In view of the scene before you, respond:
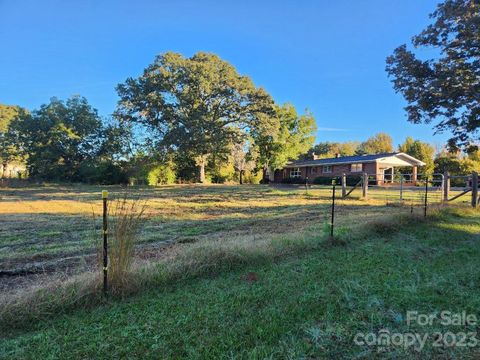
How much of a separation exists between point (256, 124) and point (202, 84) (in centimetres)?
651

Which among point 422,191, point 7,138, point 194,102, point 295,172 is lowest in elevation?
point 422,191

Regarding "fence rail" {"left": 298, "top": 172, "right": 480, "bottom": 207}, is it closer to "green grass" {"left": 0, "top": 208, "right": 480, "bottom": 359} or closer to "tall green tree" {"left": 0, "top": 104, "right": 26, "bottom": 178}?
"green grass" {"left": 0, "top": 208, "right": 480, "bottom": 359}

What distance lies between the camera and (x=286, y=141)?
38.9 m

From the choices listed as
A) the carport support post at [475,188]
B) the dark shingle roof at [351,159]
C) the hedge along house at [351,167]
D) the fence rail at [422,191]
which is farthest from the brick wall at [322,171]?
the carport support post at [475,188]

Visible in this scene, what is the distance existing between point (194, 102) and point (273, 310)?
27.9m

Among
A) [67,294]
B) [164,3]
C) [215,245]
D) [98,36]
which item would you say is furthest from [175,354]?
[98,36]

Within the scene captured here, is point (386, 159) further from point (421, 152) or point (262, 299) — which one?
point (262, 299)

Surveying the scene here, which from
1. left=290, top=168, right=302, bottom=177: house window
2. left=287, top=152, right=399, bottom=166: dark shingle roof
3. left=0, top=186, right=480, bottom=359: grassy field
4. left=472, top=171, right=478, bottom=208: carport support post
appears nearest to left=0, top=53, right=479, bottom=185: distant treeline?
left=287, top=152, right=399, bottom=166: dark shingle roof

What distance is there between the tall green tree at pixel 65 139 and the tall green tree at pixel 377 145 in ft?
136

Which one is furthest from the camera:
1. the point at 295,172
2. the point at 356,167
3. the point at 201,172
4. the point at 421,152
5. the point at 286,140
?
the point at 295,172

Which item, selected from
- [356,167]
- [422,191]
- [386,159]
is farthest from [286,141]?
[422,191]

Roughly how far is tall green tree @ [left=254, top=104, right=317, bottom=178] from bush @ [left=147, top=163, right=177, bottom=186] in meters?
11.4

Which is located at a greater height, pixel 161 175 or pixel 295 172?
pixel 295 172

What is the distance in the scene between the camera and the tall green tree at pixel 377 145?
5341 cm
